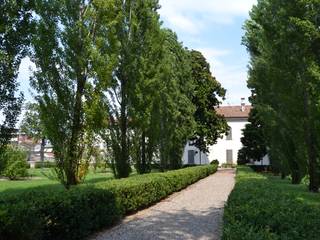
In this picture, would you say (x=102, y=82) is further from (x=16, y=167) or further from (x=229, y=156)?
(x=229, y=156)

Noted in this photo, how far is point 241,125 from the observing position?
234 ft

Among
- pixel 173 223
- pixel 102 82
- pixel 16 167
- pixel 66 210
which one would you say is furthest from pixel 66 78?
pixel 16 167

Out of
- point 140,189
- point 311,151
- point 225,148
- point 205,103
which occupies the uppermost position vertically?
point 205,103

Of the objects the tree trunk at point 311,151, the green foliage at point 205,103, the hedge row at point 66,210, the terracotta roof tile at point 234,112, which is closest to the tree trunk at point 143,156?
the tree trunk at point 311,151

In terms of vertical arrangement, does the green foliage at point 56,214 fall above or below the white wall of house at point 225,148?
below

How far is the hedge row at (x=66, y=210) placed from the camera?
666 centimetres

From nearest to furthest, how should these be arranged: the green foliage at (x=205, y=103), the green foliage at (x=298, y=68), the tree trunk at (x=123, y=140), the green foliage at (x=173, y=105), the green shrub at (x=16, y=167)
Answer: the green foliage at (x=298, y=68) < the tree trunk at (x=123, y=140) < the green foliage at (x=173, y=105) < the green shrub at (x=16, y=167) < the green foliage at (x=205, y=103)

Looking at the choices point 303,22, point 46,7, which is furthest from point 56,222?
point 303,22

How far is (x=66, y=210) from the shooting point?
8055 millimetres

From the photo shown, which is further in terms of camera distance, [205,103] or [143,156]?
[205,103]

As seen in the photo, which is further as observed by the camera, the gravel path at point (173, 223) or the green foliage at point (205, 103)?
the green foliage at point (205, 103)

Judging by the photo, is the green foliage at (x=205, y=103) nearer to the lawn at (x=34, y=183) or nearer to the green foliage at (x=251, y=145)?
the green foliage at (x=251, y=145)

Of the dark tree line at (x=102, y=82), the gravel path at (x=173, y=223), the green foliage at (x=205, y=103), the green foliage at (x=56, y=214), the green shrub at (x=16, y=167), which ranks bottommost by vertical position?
the gravel path at (x=173, y=223)

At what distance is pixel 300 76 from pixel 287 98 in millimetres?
1110
